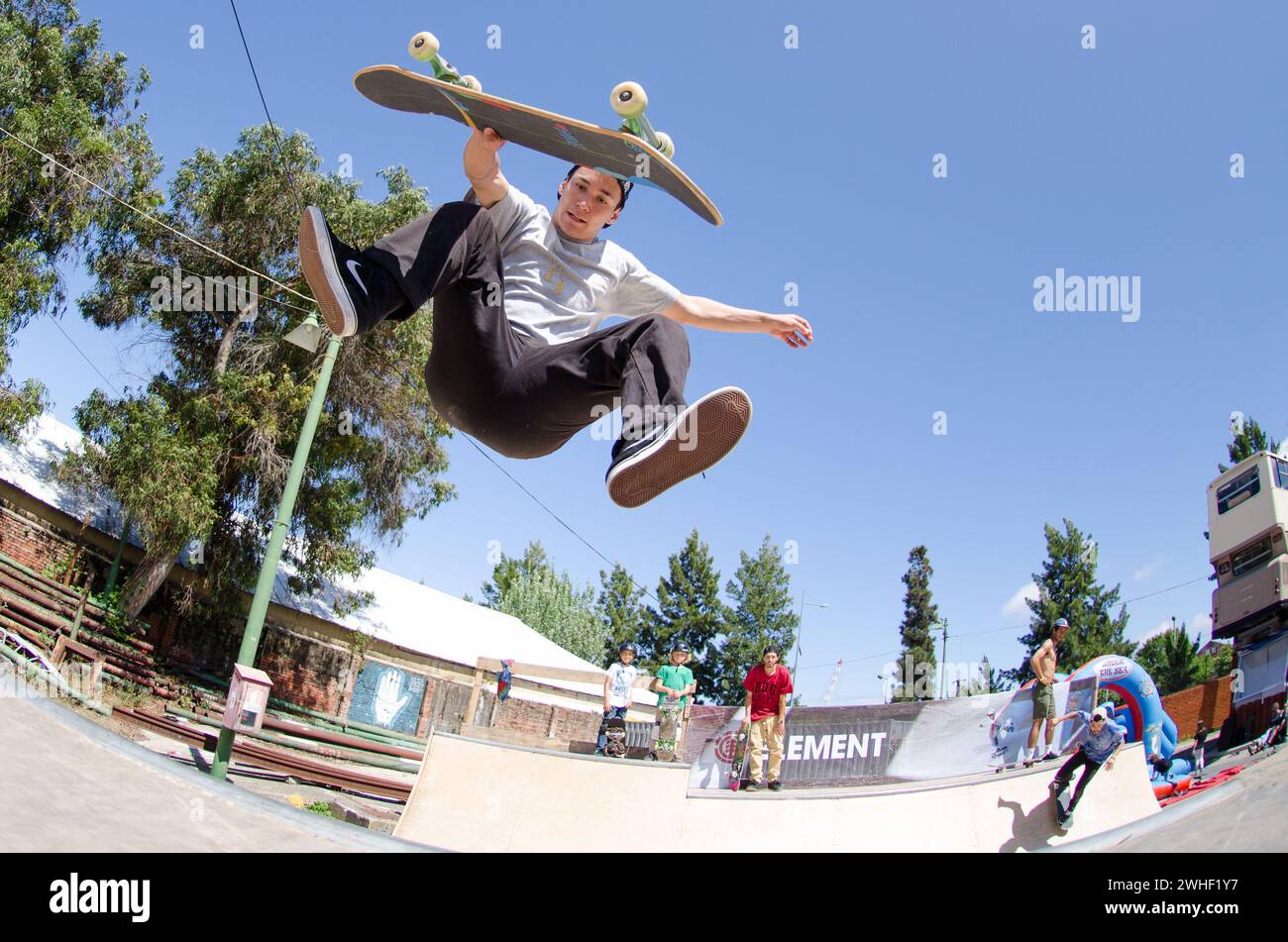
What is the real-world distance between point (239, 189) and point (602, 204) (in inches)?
606

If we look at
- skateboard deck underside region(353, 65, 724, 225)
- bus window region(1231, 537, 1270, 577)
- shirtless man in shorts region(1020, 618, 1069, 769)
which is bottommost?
shirtless man in shorts region(1020, 618, 1069, 769)

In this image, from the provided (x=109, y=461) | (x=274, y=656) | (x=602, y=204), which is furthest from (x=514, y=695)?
(x=602, y=204)

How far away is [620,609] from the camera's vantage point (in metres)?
47.4

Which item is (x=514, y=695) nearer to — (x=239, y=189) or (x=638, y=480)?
(x=239, y=189)

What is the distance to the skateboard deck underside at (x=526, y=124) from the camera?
3268 mm

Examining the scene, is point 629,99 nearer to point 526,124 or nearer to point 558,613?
point 526,124

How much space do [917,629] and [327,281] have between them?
157 feet

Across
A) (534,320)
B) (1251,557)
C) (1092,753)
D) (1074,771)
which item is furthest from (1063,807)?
(1251,557)

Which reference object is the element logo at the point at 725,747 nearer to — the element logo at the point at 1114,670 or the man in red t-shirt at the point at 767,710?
the man in red t-shirt at the point at 767,710

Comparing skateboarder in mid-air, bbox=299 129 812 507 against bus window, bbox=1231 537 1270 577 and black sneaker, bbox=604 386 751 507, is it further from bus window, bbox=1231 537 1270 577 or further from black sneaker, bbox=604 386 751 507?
bus window, bbox=1231 537 1270 577

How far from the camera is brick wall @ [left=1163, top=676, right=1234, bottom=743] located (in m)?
19.8

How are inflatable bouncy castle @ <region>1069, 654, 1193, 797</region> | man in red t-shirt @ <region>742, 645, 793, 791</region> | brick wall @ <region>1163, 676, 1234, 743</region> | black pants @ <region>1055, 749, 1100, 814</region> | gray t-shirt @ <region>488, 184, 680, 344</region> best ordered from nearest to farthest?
gray t-shirt @ <region>488, 184, 680, 344</region>
black pants @ <region>1055, 749, 1100, 814</region>
man in red t-shirt @ <region>742, 645, 793, 791</region>
inflatable bouncy castle @ <region>1069, 654, 1193, 797</region>
brick wall @ <region>1163, 676, 1234, 743</region>

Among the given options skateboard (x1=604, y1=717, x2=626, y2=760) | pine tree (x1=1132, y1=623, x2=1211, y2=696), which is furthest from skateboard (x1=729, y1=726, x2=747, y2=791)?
pine tree (x1=1132, y1=623, x2=1211, y2=696)

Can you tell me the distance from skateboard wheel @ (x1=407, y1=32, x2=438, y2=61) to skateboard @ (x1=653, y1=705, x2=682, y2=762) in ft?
27.6
